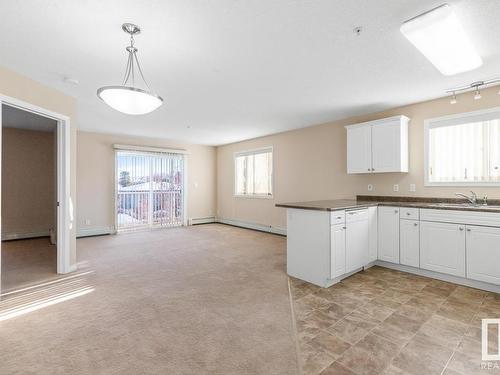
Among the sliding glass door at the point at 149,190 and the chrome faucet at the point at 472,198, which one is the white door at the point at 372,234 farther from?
the sliding glass door at the point at 149,190

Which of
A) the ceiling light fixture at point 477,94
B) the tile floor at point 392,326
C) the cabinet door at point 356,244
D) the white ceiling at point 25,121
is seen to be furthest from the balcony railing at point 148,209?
the ceiling light fixture at point 477,94

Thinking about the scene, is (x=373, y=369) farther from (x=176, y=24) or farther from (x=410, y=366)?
(x=176, y=24)

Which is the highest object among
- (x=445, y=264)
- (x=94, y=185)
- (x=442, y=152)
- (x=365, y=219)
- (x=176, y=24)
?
(x=176, y=24)

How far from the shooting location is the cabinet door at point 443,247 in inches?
121

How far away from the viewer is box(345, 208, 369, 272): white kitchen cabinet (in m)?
3.28

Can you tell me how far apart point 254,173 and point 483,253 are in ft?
16.2

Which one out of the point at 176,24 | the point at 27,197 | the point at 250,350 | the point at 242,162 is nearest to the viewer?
the point at 250,350

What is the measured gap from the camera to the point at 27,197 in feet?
19.7

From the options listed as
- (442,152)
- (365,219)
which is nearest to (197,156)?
(365,219)

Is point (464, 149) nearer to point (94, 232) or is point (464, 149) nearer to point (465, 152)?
point (465, 152)

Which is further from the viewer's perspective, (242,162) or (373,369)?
(242,162)

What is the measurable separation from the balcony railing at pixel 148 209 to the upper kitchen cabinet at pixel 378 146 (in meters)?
4.98

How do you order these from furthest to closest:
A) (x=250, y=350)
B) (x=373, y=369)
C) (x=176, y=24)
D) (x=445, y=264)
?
1. (x=445, y=264)
2. (x=176, y=24)
3. (x=250, y=350)
4. (x=373, y=369)

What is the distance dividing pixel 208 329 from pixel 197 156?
6.17 meters
